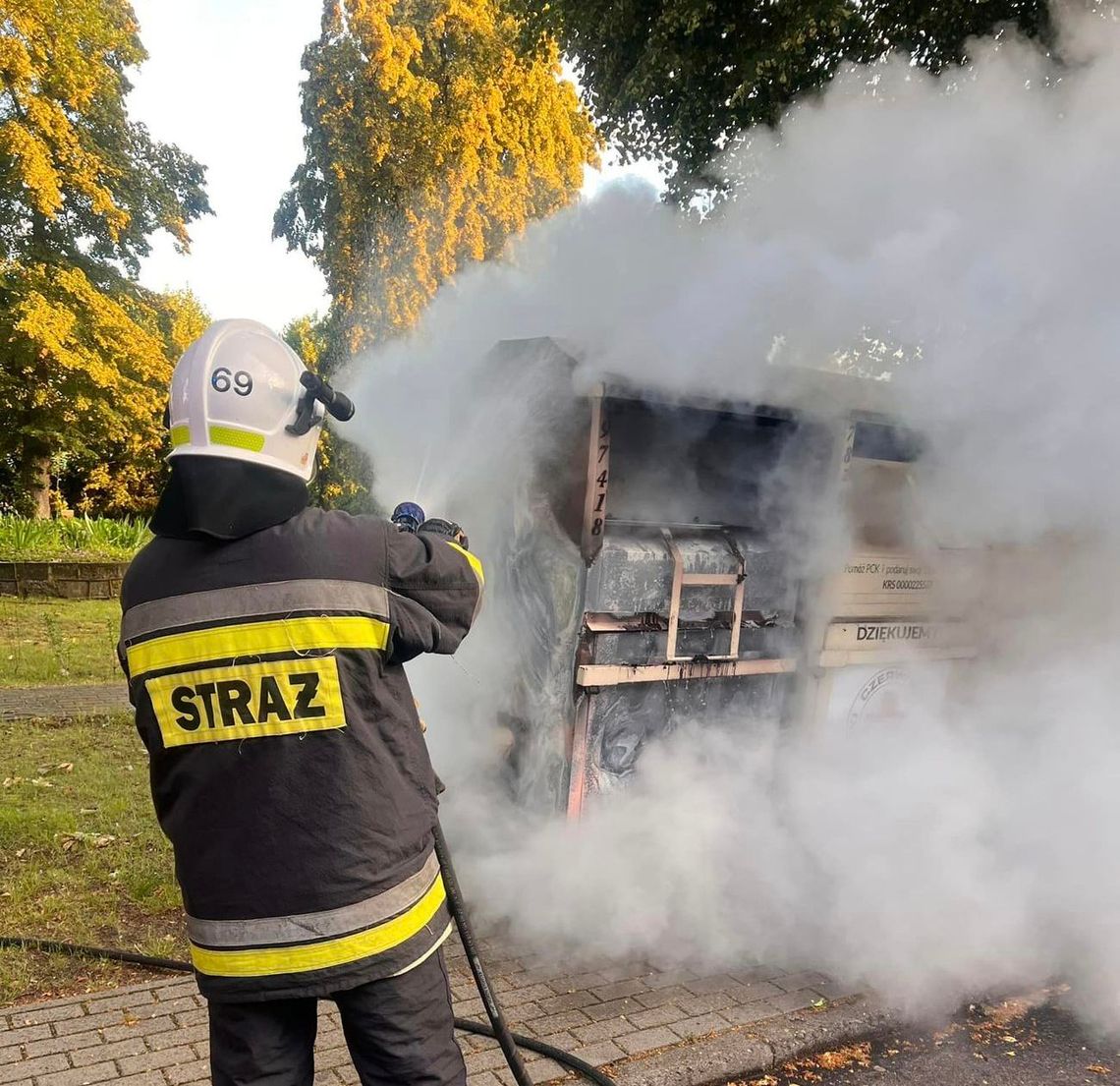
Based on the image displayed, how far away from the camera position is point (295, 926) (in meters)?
2.04

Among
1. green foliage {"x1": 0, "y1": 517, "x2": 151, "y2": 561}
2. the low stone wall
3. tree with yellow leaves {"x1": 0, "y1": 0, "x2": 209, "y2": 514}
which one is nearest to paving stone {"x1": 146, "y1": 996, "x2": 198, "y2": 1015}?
the low stone wall

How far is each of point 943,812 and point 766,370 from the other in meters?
2.24

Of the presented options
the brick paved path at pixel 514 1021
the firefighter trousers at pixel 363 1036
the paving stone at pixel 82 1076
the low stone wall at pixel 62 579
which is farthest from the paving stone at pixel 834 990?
A: the low stone wall at pixel 62 579

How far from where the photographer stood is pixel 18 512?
782 inches

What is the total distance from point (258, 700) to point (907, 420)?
379 cm

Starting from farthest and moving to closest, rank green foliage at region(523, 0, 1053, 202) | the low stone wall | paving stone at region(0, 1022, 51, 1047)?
the low stone wall, green foliage at region(523, 0, 1053, 202), paving stone at region(0, 1022, 51, 1047)

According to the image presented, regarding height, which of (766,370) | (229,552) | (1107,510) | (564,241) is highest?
(564,241)

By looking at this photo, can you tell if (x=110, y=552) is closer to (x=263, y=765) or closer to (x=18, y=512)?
(x=18, y=512)

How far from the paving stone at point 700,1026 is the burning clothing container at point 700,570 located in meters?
1.07

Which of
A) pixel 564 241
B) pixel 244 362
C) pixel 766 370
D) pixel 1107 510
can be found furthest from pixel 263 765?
pixel 1107 510

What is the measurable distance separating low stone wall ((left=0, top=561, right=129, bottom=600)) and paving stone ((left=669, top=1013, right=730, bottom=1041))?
10845 mm

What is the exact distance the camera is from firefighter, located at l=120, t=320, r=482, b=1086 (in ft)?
6.57

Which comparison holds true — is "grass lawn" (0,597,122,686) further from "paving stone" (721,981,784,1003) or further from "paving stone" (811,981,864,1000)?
"paving stone" (811,981,864,1000)

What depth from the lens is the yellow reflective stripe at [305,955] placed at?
2.04 metres
